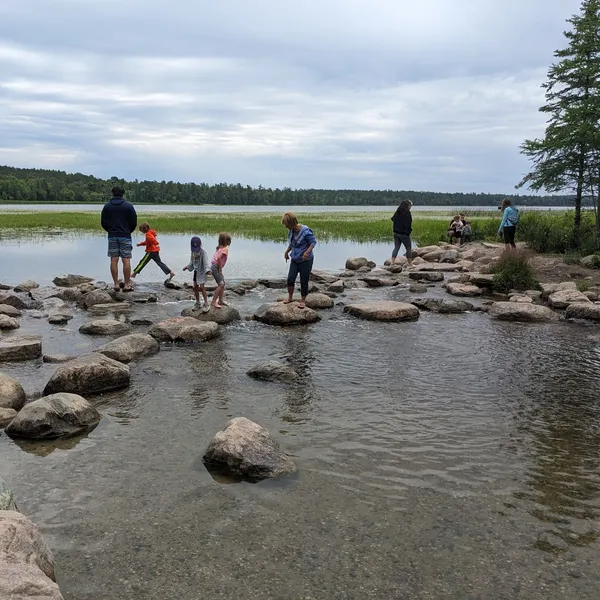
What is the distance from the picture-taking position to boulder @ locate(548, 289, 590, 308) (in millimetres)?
14625

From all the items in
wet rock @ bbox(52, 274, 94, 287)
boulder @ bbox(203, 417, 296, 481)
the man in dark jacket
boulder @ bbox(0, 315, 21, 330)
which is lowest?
boulder @ bbox(203, 417, 296, 481)

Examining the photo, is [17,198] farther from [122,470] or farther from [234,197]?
A: [122,470]

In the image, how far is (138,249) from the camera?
Answer: 28.8 meters

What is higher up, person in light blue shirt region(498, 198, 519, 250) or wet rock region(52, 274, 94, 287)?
person in light blue shirt region(498, 198, 519, 250)

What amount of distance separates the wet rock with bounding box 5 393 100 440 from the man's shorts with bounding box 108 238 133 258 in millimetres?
9260

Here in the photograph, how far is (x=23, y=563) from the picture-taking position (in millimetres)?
3477

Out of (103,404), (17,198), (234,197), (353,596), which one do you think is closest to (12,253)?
(103,404)

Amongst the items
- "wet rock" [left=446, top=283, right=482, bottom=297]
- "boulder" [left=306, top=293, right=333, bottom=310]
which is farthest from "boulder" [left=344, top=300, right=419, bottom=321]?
"wet rock" [left=446, top=283, right=482, bottom=297]

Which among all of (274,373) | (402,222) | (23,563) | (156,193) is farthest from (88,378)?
(156,193)

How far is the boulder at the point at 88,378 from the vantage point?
7773mm

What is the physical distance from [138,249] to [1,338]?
18010mm

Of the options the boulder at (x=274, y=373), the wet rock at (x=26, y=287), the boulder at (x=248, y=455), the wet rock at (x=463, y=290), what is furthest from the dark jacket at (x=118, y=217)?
the boulder at (x=248, y=455)

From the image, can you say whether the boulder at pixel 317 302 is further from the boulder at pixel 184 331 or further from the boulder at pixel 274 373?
the boulder at pixel 274 373

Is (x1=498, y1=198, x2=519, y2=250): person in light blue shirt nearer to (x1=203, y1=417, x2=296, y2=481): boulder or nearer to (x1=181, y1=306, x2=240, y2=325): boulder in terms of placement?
(x1=181, y1=306, x2=240, y2=325): boulder
